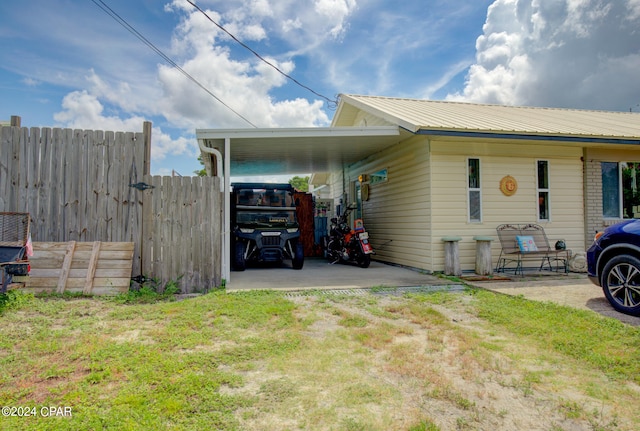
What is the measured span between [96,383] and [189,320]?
1.60 m

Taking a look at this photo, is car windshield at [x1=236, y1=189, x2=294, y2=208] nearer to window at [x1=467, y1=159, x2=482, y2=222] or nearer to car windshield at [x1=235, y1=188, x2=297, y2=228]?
car windshield at [x1=235, y1=188, x2=297, y2=228]

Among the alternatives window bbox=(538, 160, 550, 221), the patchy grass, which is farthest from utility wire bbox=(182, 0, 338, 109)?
window bbox=(538, 160, 550, 221)

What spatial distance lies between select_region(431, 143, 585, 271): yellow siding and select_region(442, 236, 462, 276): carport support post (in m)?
0.25

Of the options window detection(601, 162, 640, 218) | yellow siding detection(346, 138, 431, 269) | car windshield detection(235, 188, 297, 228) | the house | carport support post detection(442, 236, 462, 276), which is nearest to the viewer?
carport support post detection(442, 236, 462, 276)

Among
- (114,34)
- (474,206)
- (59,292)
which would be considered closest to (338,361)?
(59,292)

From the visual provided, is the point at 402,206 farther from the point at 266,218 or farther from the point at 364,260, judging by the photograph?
the point at 266,218

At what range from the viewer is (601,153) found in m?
8.99

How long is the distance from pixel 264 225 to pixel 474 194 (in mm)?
4760

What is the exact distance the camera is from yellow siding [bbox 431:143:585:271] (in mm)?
7848

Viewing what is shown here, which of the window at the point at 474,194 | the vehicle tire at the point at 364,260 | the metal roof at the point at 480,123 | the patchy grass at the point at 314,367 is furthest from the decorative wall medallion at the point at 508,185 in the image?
the patchy grass at the point at 314,367

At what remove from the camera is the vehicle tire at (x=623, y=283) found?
448cm

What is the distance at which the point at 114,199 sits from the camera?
19.4 ft

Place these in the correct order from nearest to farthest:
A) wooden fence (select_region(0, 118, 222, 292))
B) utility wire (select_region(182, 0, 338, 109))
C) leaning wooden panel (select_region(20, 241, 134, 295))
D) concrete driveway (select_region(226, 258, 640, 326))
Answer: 1. leaning wooden panel (select_region(20, 241, 134, 295))
2. concrete driveway (select_region(226, 258, 640, 326))
3. wooden fence (select_region(0, 118, 222, 292))
4. utility wire (select_region(182, 0, 338, 109))

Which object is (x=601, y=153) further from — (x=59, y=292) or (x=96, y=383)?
(x=59, y=292)
